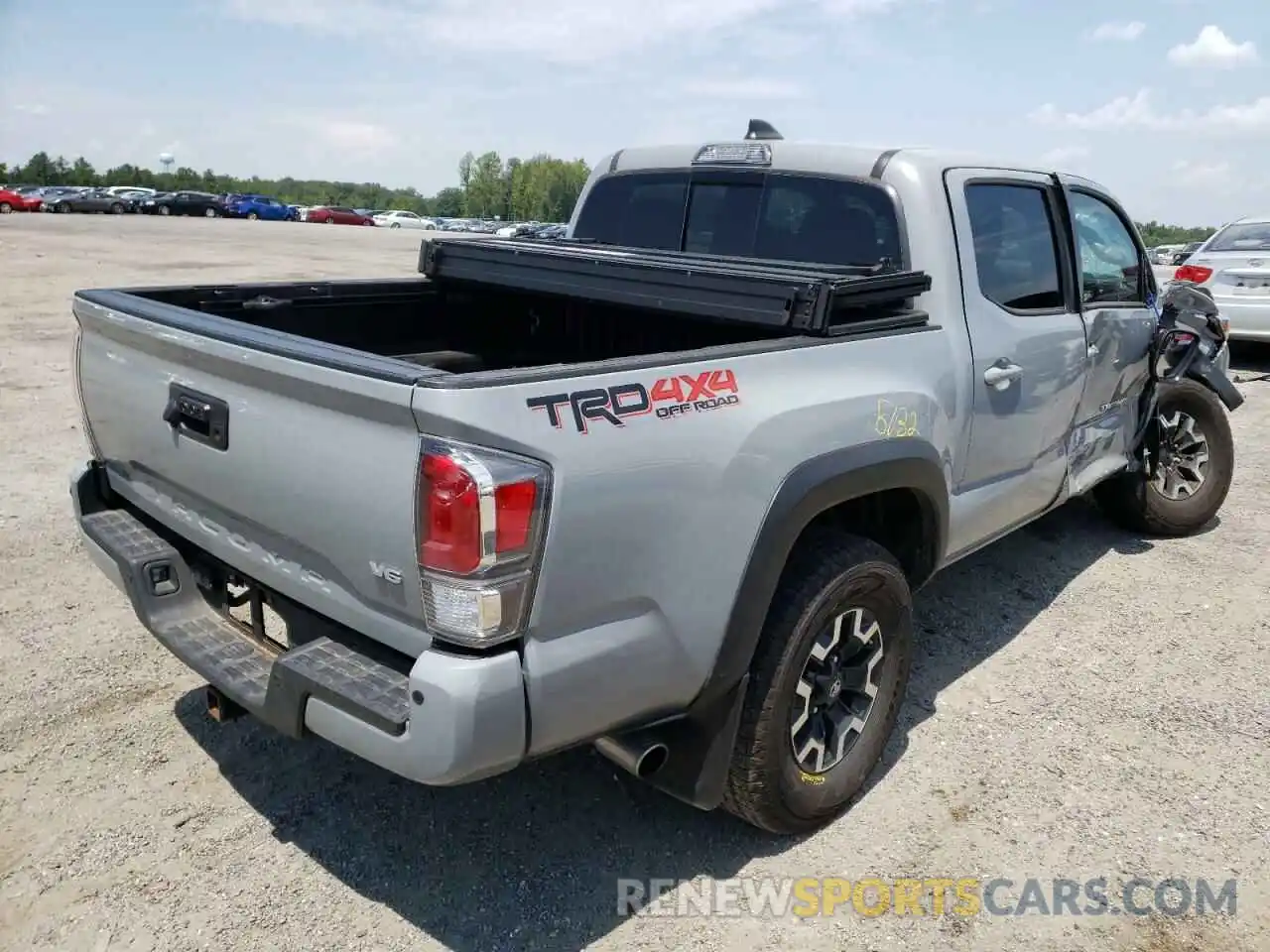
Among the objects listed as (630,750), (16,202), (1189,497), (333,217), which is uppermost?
(16,202)

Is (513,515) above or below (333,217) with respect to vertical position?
above

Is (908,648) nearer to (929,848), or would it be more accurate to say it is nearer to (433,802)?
(929,848)

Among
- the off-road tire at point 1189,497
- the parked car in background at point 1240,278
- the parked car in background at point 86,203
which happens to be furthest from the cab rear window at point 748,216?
the parked car in background at point 86,203

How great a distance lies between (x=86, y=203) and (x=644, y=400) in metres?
55.5

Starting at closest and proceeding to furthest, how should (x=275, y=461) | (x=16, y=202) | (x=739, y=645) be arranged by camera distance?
(x=275, y=461)
(x=739, y=645)
(x=16, y=202)

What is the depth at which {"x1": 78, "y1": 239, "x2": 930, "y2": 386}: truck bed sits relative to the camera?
112 inches

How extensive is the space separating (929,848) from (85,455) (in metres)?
5.54

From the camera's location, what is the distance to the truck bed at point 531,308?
9.31ft

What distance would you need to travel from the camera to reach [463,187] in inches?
5153

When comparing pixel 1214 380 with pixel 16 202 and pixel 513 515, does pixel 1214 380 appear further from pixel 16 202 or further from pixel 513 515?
pixel 16 202

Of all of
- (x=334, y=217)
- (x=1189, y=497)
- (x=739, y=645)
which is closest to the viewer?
(x=739, y=645)

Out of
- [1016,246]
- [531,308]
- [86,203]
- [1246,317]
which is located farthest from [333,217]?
[1016,246]

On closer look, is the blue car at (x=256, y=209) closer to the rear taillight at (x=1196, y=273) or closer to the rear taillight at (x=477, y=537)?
the rear taillight at (x=1196, y=273)

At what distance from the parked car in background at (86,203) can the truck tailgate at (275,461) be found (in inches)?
2127
